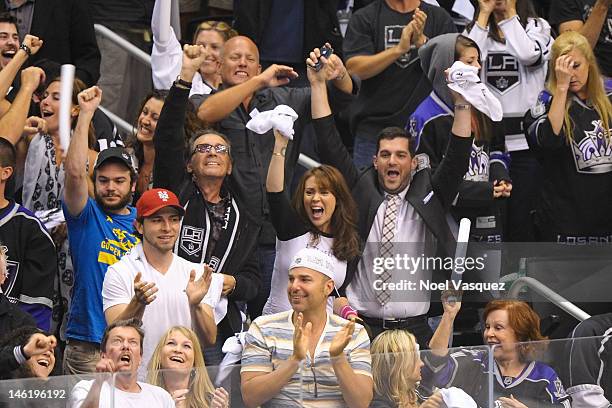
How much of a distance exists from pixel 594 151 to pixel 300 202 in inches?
82.2

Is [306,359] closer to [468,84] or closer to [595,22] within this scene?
[468,84]

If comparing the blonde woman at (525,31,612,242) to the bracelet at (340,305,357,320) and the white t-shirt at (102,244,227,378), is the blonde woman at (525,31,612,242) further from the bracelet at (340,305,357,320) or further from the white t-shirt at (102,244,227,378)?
the white t-shirt at (102,244,227,378)

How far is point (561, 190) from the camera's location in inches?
443

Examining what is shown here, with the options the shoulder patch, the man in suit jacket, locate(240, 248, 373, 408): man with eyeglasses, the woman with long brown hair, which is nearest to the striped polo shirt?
locate(240, 248, 373, 408): man with eyeglasses

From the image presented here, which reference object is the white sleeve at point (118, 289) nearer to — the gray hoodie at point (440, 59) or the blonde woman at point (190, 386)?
the blonde woman at point (190, 386)

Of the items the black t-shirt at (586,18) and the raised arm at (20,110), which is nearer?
A: the raised arm at (20,110)

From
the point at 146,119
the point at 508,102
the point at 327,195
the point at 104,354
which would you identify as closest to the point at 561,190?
the point at 508,102

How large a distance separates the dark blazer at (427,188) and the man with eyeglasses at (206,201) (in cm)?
68

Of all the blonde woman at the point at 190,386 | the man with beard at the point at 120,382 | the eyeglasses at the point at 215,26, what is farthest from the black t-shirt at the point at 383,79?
the blonde woman at the point at 190,386

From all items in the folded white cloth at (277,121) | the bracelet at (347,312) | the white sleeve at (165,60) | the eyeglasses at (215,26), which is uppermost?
the eyeglasses at (215,26)

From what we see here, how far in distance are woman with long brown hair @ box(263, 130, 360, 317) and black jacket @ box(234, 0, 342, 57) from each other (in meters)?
2.27

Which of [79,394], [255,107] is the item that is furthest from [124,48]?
[79,394]

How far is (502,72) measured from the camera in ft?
39.5

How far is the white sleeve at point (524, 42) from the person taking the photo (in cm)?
1189
